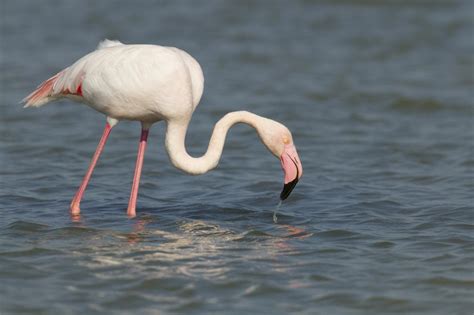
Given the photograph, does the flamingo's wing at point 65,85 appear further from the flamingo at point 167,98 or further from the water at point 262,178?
the water at point 262,178

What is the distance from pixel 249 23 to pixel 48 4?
507cm

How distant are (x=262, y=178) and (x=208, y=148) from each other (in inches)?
93.3

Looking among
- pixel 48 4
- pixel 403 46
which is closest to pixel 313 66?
pixel 403 46

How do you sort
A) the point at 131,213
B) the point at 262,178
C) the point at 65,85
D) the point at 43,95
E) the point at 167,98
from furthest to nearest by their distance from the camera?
the point at 262,178
the point at 43,95
the point at 65,85
the point at 131,213
the point at 167,98

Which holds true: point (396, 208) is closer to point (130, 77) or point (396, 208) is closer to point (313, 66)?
point (130, 77)

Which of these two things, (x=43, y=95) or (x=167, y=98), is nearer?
(x=167, y=98)

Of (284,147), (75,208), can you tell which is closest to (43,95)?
(75,208)

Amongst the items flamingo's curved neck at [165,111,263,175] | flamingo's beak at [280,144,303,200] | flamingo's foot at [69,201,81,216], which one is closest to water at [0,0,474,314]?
flamingo's foot at [69,201,81,216]

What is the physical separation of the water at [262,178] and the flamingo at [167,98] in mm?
673

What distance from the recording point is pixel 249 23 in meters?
21.9

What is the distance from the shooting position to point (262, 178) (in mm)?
11758

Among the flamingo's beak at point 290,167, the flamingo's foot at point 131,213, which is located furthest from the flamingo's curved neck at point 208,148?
the flamingo's foot at point 131,213

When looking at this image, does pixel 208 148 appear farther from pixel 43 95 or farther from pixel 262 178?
pixel 262 178

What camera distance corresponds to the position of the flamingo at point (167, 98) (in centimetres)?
932
